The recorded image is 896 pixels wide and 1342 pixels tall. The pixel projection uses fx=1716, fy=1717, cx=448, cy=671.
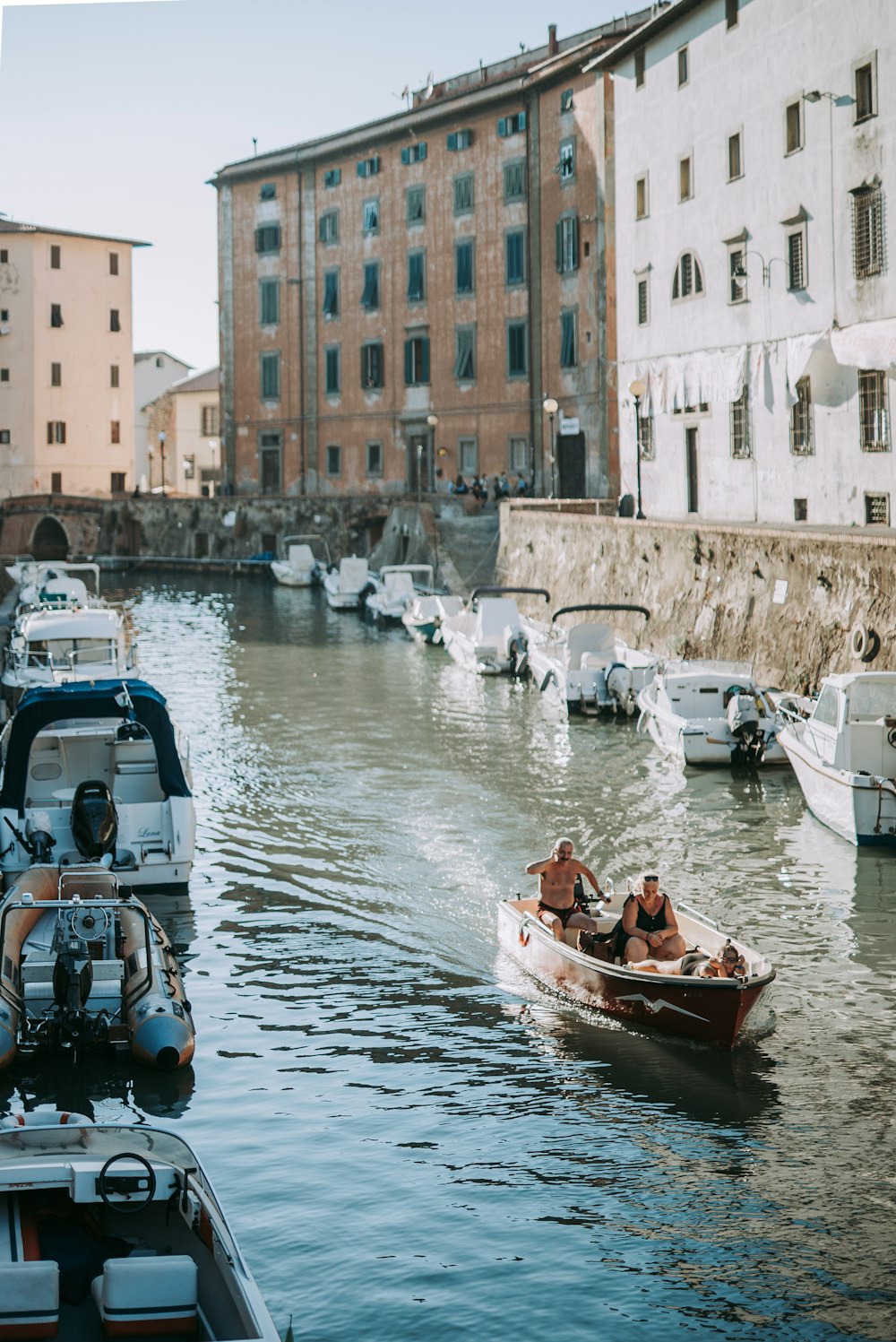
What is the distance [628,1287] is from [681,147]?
96.3 feet

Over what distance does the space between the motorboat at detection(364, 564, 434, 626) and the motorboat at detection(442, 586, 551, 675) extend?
7021 mm

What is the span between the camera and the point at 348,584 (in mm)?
47750

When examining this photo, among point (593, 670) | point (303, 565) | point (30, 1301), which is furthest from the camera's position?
point (303, 565)

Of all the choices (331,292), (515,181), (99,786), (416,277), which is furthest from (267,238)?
(99,786)

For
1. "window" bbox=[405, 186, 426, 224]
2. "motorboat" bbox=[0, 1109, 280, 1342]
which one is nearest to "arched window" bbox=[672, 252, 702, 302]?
"window" bbox=[405, 186, 426, 224]

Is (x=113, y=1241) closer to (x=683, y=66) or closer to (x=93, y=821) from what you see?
(x=93, y=821)

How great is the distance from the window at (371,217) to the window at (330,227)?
1325 millimetres

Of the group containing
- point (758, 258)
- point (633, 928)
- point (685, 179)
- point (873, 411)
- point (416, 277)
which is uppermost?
point (416, 277)

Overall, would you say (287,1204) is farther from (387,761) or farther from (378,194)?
(378,194)

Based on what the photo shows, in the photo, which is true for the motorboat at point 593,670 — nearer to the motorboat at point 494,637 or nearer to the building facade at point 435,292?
the motorboat at point 494,637

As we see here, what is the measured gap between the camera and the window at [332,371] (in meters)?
55.7

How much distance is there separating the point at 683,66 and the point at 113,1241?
30.7 meters

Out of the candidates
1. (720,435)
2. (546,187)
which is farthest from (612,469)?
(720,435)

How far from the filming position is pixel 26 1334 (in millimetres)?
6738
